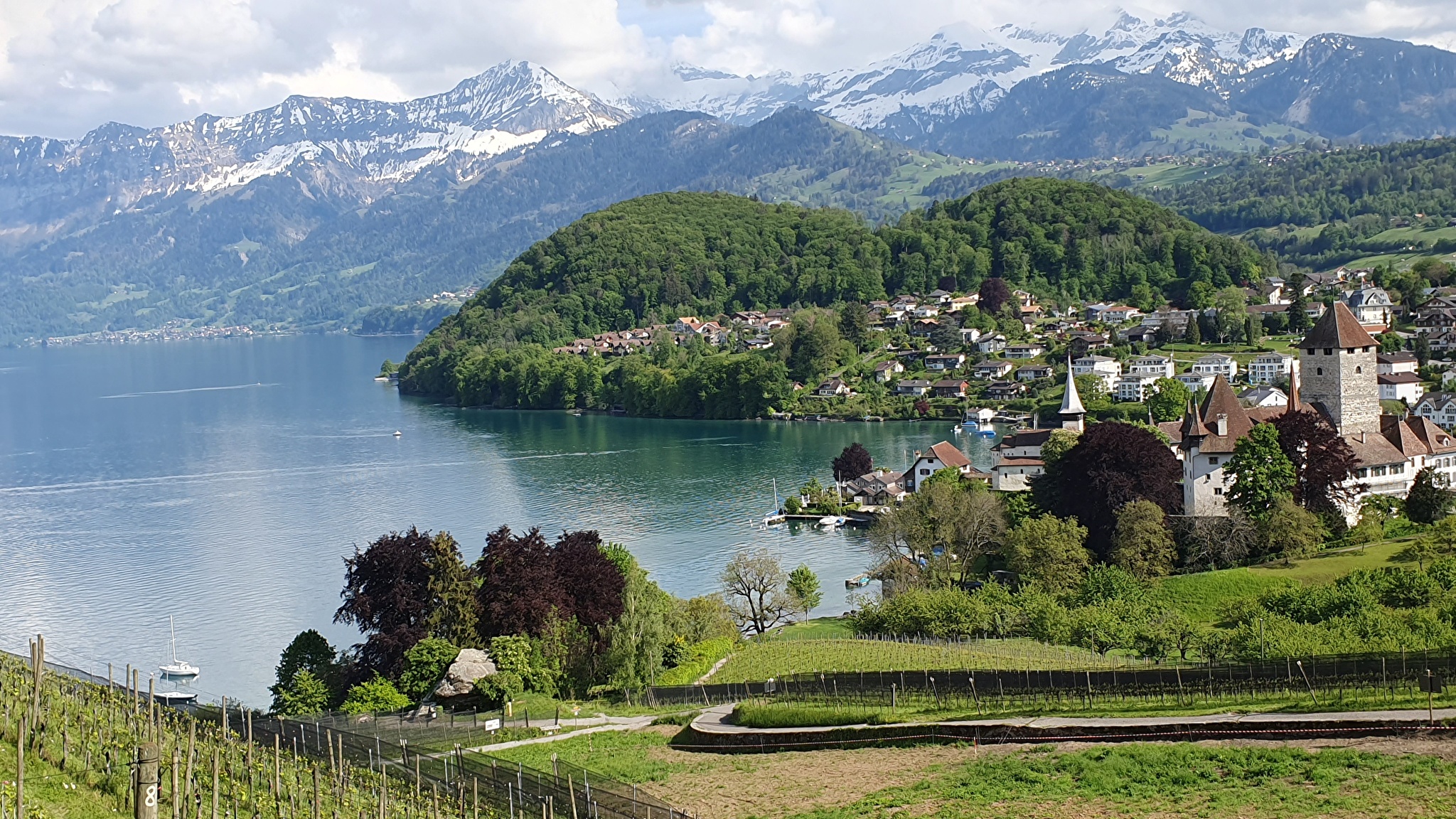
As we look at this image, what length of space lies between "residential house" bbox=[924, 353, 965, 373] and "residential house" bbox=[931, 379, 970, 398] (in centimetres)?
482

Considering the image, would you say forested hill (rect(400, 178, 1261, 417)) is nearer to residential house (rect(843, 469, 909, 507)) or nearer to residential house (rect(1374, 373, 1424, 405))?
residential house (rect(1374, 373, 1424, 405))

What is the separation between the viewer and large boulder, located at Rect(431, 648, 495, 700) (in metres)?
27.3

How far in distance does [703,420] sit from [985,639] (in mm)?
63512

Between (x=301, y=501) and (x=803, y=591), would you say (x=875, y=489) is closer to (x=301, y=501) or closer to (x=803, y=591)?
(x=803, y=591)

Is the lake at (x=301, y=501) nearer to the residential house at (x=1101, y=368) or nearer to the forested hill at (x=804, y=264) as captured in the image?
the residential house at (x=1101, y=368)

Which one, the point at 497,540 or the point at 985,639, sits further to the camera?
the point at 497,540

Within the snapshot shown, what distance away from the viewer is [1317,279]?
115812 millimetres

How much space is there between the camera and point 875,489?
190 ft

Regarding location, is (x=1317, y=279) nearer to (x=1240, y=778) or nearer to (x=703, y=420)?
(x=703, y=420)

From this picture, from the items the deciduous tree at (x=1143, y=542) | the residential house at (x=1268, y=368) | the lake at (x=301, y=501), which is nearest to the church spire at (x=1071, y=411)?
the lake at (x=301, y=501)

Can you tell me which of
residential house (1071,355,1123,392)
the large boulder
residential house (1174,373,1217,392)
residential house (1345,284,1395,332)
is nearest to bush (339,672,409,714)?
the large boulder

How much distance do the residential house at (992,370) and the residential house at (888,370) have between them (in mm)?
5255

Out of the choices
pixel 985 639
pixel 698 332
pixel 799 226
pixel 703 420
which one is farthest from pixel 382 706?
pixel 799 226

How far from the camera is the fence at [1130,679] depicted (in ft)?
70.4
